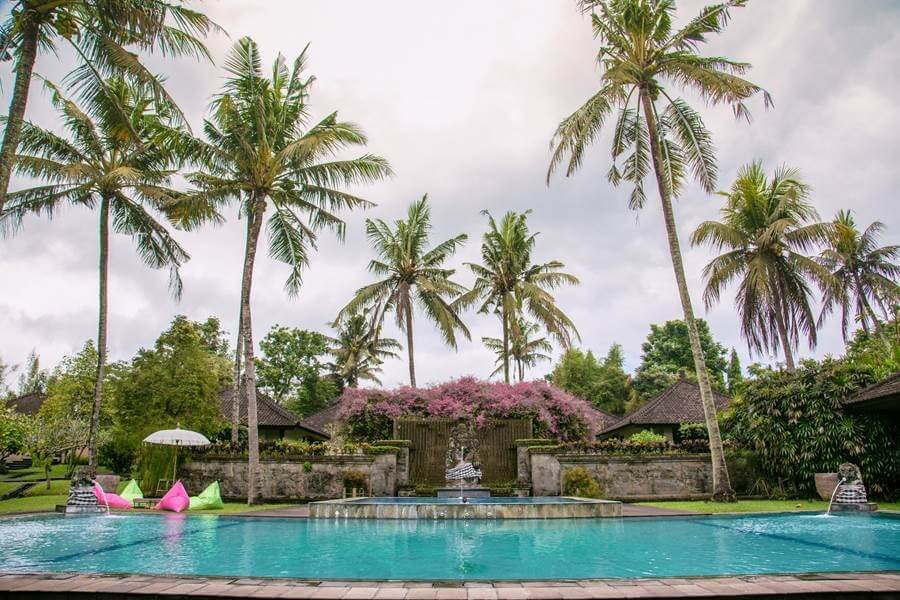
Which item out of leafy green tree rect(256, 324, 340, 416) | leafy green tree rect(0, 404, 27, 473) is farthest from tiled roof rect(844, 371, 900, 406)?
leafy green tree rect(256, 324, 340, 416)

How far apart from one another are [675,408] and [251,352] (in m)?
18.9

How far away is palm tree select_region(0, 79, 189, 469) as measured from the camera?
15008 mm

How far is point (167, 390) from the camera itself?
16.7m

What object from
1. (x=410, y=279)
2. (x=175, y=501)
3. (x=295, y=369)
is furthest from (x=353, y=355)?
(x=175, y=501)

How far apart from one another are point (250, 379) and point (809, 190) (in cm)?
2024

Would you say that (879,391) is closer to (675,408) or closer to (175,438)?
(675,408)

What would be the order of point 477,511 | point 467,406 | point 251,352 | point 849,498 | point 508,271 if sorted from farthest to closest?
1. point 508,271
2. point 467,406
3. point 251,352
4. point 849,498
5. point 477,511

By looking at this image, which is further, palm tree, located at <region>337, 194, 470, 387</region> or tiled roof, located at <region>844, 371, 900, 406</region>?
palm tree, located at <region>337, 194, 470, 387</region>

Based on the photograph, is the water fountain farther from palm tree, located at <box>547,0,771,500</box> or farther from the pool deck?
the pool deck

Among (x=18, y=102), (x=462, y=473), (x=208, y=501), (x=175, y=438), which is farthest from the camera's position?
(x=462, y=473)

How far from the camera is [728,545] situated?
Result: 731cm

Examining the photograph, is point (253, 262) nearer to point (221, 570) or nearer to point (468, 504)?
point (468, 504)

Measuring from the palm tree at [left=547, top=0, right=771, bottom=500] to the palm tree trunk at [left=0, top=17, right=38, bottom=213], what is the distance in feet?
35.6

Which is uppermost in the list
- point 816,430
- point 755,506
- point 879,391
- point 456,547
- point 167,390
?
point 167,390
